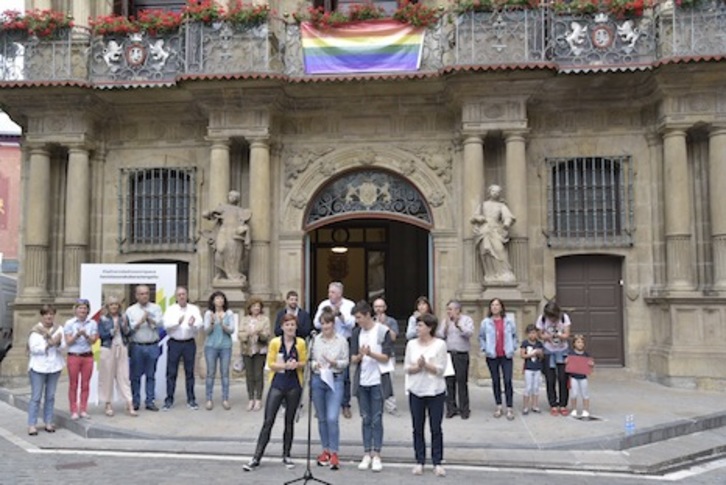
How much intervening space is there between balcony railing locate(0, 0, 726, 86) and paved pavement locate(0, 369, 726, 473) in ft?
22.6

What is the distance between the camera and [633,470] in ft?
26.3

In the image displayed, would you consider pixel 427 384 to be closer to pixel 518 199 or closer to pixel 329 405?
pixel 329 405

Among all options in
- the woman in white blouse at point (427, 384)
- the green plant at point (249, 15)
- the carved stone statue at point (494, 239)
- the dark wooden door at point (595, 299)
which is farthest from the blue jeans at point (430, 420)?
the green plant at point (249, 15)

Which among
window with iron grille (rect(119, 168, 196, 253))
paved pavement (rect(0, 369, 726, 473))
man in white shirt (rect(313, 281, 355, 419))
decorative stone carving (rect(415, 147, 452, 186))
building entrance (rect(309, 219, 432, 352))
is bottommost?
paved pavement (rect(0, 369, 726, 473))

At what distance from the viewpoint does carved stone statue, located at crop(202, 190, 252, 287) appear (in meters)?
14.4

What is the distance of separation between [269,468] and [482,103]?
30.5 feet

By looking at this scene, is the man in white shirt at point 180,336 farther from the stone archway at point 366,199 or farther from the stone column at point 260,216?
the stone archway at point 366,199

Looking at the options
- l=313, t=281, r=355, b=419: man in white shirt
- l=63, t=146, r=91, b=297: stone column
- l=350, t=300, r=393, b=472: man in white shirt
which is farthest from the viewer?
l=63, t=146, r=91, b=297: stone column

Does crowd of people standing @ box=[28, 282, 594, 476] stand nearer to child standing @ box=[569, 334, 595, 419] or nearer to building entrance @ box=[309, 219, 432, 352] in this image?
child standing @ box=[569, 334, 595, 419]

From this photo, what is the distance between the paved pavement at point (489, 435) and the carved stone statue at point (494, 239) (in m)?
3.12

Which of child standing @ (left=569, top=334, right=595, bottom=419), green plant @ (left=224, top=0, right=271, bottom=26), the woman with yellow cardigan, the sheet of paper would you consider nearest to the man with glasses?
the woman with yellow cardigan

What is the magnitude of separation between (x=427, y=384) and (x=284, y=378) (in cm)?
158

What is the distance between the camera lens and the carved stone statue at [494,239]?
45.5ft

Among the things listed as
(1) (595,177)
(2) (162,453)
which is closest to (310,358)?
(2) (162,453)
